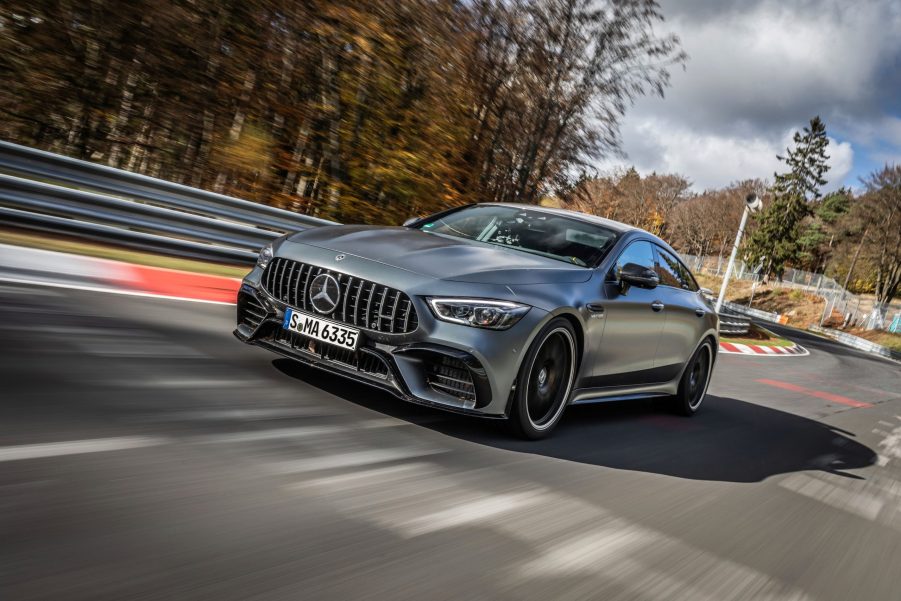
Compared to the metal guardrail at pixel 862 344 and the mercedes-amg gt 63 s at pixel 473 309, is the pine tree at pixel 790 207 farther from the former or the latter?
the mercedes-amg gt 63 s at pixel 473 309

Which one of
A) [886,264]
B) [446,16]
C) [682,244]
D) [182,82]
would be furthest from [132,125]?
[682,244]

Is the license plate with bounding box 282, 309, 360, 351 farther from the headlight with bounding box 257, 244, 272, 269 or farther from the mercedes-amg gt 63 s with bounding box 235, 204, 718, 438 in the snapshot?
the headlight with bounding box 257, 244, 272, 269

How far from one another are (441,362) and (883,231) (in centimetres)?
6740

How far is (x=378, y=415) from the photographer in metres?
4.59

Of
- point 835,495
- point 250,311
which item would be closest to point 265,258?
point 250,311

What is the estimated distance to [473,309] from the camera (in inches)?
166

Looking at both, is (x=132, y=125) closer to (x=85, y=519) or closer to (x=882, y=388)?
(x=85, y=519)

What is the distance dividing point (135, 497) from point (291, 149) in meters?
10.8

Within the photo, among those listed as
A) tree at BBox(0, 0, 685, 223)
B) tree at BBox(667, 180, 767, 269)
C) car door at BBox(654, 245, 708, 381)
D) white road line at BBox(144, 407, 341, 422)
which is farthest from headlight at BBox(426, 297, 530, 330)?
tree at BBox(667, 180, 767, 269)

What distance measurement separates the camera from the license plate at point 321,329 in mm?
4285

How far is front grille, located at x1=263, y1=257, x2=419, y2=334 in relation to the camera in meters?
4.23

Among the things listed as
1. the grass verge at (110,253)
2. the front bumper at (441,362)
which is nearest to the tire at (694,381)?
the front bumper at (441,362)

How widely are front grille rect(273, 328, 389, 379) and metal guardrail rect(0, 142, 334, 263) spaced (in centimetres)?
Result: 474

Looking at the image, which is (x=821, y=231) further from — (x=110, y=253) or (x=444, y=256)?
(x=444, y=256)
